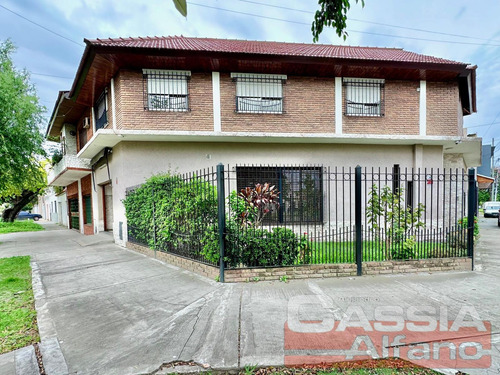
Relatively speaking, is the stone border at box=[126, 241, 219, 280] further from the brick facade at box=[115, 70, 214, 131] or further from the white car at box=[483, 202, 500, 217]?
the white car at box=[483, 202, 500, 217]

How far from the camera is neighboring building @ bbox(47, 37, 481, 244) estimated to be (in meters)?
8.71

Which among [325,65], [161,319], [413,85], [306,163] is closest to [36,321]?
[161,319]

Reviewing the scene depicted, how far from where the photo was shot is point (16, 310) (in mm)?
4051

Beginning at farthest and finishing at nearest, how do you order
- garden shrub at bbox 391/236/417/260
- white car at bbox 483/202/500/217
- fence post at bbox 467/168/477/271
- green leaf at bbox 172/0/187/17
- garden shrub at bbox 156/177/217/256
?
white car at bbox 483/202/500/217
fence post at bbox 467/168/477/271
garden shrub at bbox 391/236/417/260
garden shrub at bbox 156/177/217/256
green leaf at bbox 172/0/187/17

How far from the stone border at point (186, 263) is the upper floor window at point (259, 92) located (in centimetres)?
546

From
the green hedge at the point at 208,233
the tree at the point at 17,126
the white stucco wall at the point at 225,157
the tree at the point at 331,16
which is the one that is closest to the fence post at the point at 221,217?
the green hedge at the point at 208,233

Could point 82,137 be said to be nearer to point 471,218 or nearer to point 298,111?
point 298,111

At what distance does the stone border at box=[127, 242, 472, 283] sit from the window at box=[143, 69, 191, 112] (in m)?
5.44

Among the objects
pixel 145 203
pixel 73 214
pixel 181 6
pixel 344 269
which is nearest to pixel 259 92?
pixel 145 203

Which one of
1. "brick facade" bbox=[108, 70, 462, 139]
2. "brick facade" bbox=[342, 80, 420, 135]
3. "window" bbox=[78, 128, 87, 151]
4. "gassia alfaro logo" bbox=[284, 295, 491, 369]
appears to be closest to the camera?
"gassia alfaro logo" bbox=[284, 295, 491, 369]

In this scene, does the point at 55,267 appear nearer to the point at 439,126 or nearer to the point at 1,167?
the point at 1,167

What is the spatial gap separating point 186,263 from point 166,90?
600cm

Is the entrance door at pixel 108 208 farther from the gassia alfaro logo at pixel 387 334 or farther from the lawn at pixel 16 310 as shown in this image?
the gassia alfaro logo at pixel 387 334

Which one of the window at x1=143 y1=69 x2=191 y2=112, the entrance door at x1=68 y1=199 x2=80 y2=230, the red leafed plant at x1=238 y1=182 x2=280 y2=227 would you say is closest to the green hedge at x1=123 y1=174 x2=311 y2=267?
the red leafed plant at x1=238 y1=182 x2=280 y2=227
